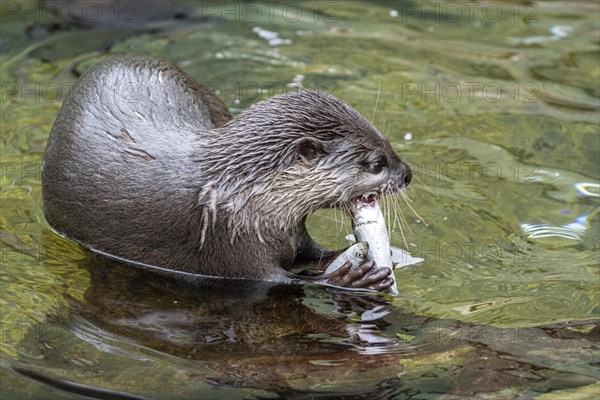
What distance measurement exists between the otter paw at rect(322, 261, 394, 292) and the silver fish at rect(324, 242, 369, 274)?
5 cm

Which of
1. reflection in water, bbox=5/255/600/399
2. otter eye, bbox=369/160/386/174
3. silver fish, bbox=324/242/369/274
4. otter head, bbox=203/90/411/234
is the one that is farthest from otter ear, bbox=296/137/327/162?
reflection in water, bbox=5/255/600/399

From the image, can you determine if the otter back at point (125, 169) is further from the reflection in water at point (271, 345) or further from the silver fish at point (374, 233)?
the silver fish at point (374, 233)

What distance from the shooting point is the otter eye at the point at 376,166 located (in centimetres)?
469

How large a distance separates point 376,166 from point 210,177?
0.77 m

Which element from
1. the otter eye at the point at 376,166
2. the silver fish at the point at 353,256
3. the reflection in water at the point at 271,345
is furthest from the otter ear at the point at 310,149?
the reflection in water at the point at 271,345

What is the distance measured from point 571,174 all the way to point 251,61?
2564mm

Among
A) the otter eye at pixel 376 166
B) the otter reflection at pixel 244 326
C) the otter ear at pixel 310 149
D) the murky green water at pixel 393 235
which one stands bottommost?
the otter reflection at pixel 244 326

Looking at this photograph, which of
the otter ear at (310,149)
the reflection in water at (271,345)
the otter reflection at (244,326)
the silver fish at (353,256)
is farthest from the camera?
the silver fish at (353,256)

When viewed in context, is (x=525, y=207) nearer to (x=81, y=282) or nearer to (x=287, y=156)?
(x=287, y=156)

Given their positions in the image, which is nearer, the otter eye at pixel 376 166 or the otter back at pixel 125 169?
the otter eye at pixel 376 166

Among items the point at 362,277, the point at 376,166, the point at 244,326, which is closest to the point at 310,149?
the point at 376,166

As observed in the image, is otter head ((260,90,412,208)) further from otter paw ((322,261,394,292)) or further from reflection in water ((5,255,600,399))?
reflection in water ((5,255,600,399))

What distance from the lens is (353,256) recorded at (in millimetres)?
4770

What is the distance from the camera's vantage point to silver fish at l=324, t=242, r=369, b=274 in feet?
15.5
